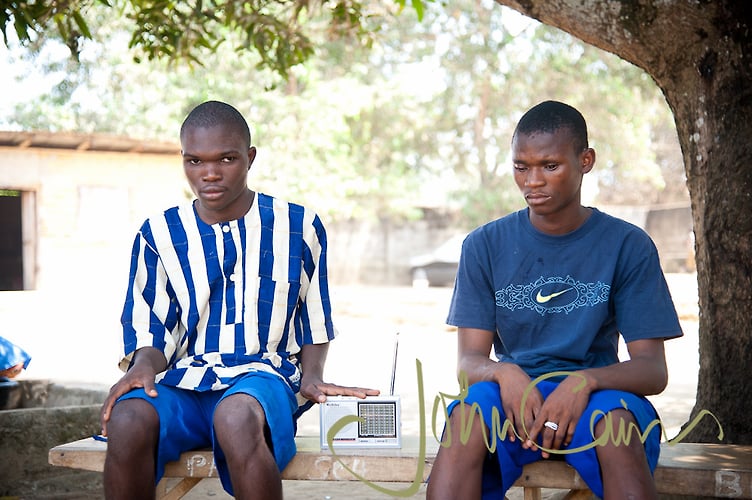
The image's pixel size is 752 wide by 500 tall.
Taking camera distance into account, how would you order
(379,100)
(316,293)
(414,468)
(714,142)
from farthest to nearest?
(379,100) < (714,142) < (316,293) < (414,468)

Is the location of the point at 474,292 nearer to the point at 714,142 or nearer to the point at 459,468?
the point at 459,468

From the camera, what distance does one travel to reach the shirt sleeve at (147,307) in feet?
9.57

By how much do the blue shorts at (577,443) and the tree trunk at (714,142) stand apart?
106 cm

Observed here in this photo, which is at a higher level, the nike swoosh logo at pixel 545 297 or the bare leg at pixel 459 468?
the nike swoosh logo at pixel 545 297

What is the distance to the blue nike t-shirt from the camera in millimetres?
2684

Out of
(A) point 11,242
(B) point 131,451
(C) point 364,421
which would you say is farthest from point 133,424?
(A) point 11,242

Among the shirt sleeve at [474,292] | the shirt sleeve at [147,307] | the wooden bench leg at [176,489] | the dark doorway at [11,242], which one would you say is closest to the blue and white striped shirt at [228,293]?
the shirt sleeve at [147,307]

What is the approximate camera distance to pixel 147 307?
297cm

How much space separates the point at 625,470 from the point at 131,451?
137 centimetres

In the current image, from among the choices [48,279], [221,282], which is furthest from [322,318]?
[48,279]

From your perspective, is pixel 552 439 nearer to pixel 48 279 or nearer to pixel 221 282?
pixel 221 282

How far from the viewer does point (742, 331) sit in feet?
11.2

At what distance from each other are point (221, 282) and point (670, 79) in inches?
78.2

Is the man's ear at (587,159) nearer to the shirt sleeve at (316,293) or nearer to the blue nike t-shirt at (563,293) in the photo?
the blue nike t-shirt at (563,293)
